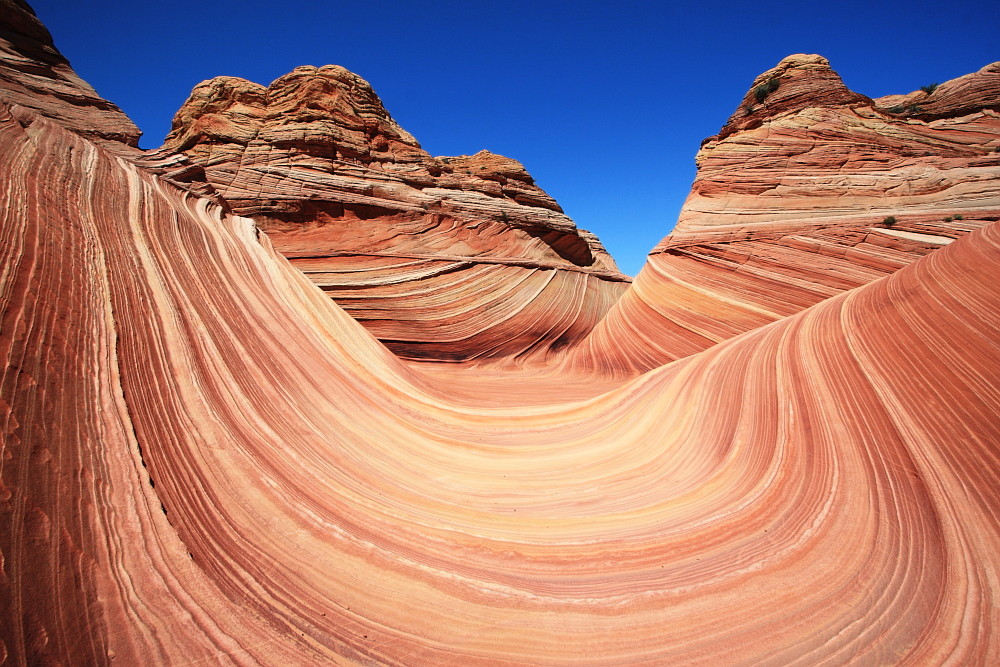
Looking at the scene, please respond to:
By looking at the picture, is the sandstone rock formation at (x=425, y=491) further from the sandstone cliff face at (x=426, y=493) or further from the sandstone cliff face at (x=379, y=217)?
the sandstone cliff face at (x=379, y=217)

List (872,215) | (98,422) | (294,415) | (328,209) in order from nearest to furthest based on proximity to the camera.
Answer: (98,422) → (294,415) → (872,215) → (328,209)

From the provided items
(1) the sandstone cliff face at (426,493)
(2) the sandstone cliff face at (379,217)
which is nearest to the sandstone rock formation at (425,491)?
(1) the sandstone cliff face at (426,493)

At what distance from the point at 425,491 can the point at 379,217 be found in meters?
7.24

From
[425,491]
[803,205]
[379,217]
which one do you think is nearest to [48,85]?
[379,217]

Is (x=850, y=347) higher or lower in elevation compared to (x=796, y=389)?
higher

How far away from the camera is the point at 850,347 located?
2973 millimetres

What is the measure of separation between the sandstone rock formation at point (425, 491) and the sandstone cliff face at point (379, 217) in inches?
178

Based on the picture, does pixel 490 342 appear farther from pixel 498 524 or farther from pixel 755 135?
pixel 498 524

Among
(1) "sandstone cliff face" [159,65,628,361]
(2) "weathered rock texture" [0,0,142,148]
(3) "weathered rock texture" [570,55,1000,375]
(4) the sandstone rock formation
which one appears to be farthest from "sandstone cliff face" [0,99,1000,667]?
(1) "sandstone cliff face" [159,65,628,361]

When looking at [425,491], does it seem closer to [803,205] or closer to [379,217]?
[803,205]

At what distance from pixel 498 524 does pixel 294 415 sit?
138cm

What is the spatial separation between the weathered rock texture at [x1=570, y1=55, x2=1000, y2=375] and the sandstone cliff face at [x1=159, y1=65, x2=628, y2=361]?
2.37 metres

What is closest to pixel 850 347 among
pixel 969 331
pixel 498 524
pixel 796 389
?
pixel 796 389

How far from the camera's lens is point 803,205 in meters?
6.38
